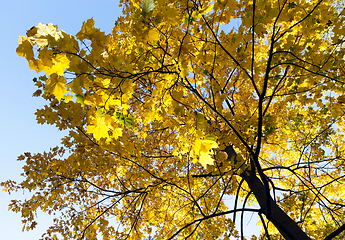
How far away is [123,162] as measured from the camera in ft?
12.3

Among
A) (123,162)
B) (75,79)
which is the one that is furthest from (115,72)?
(123,162)

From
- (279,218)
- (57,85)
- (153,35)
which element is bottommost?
(279,218)

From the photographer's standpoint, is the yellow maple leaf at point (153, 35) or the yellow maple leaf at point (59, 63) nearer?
the yellow maple leaf at point (59, 63)

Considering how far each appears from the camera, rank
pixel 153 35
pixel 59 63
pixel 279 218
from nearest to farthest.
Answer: pixel 59 63 < pixel 153 35 < pixel 279 218

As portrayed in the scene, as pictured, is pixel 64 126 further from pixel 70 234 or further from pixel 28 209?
pixel 70 234

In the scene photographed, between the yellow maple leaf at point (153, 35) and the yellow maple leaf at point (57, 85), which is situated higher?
the yellow maple leaf at point (153, 35)

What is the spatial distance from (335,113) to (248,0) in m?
2.16

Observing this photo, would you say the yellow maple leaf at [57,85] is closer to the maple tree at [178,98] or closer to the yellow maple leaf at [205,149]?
the maple tree at [178,98]

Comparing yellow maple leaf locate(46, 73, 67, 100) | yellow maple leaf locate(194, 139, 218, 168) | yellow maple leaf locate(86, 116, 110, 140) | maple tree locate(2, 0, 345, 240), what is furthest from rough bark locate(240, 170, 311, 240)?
yellow maple leaf locate(46, 73, 67, 100)

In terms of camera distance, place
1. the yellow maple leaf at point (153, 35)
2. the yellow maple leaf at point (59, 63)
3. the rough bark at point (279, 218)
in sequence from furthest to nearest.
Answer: the rough bark at point (279, 218) → the yellow maple leaf at point (153, 35) → the yellow maple leaf at point (59, 63)

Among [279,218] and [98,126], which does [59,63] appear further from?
[279,218]

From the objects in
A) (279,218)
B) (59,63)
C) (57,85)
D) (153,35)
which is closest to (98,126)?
(57,85)

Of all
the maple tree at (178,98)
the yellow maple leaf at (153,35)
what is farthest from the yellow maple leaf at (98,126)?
the yellow maple leaf at (153,35)

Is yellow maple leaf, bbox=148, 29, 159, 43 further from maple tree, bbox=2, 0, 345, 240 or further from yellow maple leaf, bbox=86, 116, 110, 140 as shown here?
yellow maple leaf, bbox=86, 116, 110, 140
